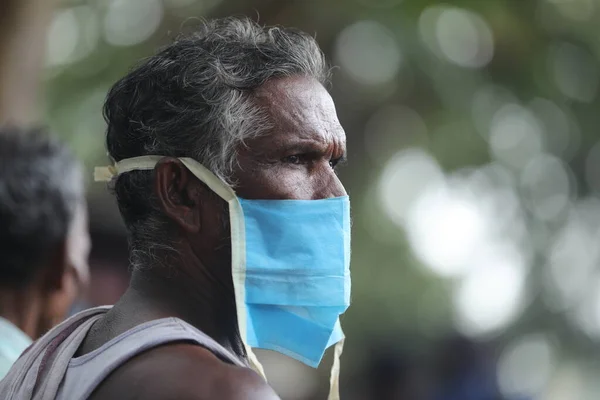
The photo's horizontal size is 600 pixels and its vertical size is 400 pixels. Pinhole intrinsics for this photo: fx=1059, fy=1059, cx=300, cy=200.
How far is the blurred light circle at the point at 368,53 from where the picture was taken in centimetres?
1062

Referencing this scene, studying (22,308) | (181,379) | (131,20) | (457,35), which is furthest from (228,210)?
(131,20)

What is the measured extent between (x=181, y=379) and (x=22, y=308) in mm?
1753

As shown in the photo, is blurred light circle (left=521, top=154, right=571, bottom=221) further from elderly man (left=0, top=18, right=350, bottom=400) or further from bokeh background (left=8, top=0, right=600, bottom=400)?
elderly man (left=0, top=18, right=350, bottom=400)

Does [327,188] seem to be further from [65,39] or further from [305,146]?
[65,39]

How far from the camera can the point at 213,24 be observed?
302cm

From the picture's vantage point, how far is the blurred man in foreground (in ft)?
12.0

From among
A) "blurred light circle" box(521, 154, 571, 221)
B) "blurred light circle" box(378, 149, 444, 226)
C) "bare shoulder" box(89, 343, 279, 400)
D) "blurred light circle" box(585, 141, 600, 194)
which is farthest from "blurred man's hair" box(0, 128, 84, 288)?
"blurred light circle" box(585, 141, 600, 194)

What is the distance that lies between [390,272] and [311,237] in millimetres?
9484

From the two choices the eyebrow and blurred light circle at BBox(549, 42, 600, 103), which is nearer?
the eyebrow

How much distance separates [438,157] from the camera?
11711 millimetres

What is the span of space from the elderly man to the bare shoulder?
0.79ft

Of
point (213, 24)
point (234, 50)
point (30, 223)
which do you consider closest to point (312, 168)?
point (234, 50)

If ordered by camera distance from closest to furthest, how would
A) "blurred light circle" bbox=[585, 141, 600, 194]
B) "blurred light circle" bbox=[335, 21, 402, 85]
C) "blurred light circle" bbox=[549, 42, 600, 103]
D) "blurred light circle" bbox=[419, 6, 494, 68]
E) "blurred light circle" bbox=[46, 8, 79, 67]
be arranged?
"blurred light circle" bbox=[419, 6, 494, 68] < "blurred light circle" bbox=[335, 21, 402, 85] < "blurred light circle" bbox=[549, 42, 600, 103] < "blurred light circle" bbox=[46, 8, 79, 67] < "blurred light circle" bbox=[585, 141, 600, 194]

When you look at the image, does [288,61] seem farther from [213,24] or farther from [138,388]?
[138,388]
